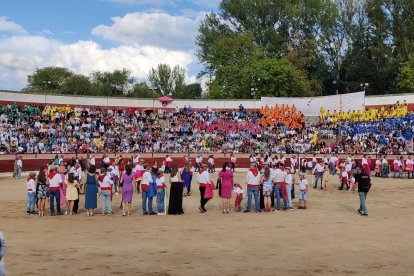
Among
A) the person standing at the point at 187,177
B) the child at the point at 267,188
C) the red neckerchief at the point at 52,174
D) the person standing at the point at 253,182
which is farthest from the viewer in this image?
the person standing at the point at 187,177

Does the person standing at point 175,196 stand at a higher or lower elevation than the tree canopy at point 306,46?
lower

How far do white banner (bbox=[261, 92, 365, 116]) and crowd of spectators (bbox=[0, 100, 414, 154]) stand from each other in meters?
0.98

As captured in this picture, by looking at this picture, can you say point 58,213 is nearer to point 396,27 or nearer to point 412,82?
point 412,82

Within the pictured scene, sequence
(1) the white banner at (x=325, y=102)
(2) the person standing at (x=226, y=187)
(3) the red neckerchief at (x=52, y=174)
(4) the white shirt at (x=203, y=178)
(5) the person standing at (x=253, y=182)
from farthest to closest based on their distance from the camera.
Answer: (1) the white banner at (x=325, y=102), (4) the white shirt at (x=203, y=178), (2) the person standing at (x=226, y=187), (5) the person standing at (x=253, y=182), (3) the red neckerchief at (x=52, y=174)

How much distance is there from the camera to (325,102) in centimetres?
4509

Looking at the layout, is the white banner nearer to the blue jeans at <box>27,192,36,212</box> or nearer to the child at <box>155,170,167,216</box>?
the child at <box>155,170,167,216</box>

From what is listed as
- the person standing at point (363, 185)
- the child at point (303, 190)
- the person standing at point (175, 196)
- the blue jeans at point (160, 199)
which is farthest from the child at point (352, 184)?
the blue jeans at point (160, 199)

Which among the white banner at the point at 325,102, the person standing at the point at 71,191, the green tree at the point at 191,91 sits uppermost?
the green tree at the point at 191,91

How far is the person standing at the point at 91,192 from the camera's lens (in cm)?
1566

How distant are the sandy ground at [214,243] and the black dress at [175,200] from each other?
34 cm

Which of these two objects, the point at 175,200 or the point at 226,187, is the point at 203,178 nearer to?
the point at 226,187

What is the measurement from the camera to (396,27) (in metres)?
63.6

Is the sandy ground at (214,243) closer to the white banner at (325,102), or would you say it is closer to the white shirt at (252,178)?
the white shirt at (252,178)

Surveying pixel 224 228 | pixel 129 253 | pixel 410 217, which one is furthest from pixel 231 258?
pixel 410 217
